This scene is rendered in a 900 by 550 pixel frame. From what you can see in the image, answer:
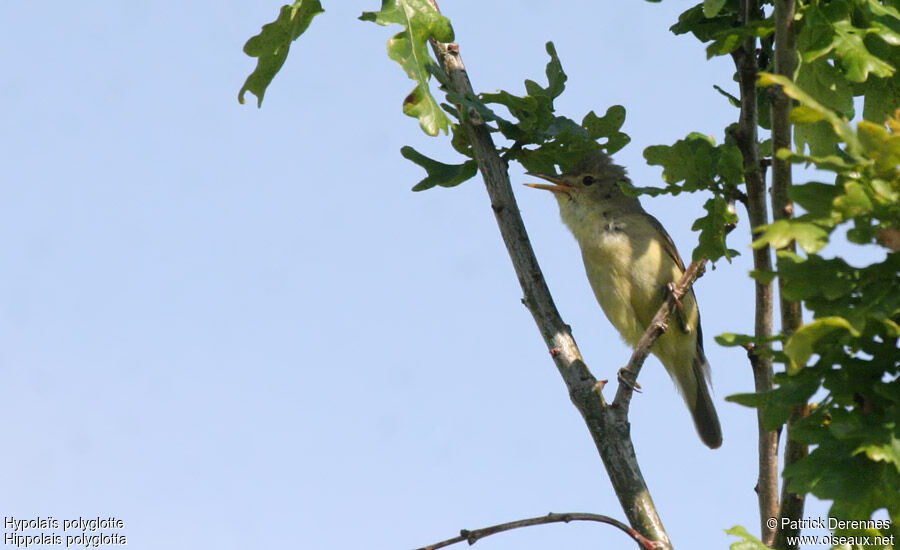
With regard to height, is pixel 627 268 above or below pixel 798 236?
above

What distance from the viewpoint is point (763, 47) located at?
3766 millimetres

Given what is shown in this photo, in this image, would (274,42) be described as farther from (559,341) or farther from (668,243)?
(668,243)

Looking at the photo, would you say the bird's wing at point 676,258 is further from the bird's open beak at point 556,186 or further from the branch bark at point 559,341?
the branch bark at point 559,341

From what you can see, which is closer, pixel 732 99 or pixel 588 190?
pixel 732 99

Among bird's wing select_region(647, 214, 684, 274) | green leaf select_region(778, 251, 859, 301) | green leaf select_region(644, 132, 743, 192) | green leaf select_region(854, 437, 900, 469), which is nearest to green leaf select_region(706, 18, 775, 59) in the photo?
green leaf select_region(644, 132, 743, 192)

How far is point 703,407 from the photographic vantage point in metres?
6.63

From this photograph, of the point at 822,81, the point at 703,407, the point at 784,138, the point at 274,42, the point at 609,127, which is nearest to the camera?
the point at 784,138

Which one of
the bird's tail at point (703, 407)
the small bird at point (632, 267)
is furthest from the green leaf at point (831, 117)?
the bird's tail at point (703, 407)

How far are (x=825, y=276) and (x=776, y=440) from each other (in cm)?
158

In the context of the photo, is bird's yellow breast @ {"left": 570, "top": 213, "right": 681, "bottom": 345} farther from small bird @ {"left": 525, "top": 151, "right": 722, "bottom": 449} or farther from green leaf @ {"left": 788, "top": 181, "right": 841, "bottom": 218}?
green leaf @ {"left": 788, "top": 181, "right": 841, "bottom": 218}

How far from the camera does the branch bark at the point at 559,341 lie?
364 cm

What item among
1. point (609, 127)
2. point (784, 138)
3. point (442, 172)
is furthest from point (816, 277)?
point (442, 172)

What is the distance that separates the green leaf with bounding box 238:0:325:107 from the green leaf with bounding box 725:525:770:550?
8.12ft

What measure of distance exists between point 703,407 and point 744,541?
3599mm
